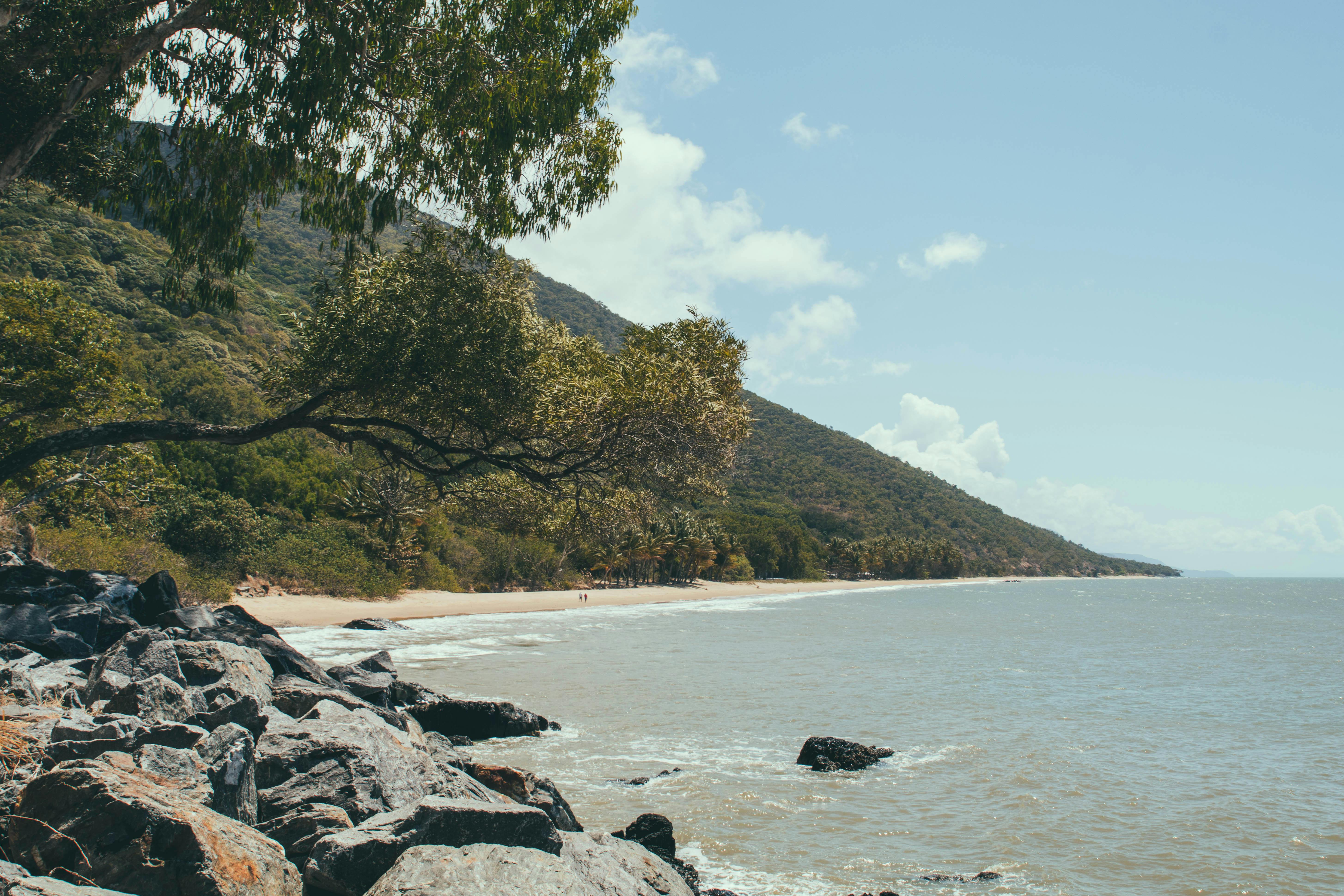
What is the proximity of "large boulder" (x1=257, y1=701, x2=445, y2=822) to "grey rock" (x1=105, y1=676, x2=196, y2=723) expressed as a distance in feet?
2.52

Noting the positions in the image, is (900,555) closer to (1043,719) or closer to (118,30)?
(1043,719)

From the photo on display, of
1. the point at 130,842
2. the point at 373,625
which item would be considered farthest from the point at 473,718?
the point at 373,625

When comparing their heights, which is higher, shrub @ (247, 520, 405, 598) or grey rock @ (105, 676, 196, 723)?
grey rock @ (105, 676, 196, 723)

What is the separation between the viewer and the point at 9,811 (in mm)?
4473

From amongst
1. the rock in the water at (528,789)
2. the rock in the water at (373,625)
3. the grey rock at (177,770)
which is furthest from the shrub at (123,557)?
the grey rock at (177,770)

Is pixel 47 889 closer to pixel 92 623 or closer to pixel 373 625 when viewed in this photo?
pixel 92 623

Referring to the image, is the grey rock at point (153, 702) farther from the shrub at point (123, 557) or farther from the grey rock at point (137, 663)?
the shrub at point (123, 557)

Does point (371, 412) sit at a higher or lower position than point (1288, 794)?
higher

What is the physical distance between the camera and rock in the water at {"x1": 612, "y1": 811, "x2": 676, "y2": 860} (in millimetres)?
8352

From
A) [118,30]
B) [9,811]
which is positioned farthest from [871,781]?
[118,30]

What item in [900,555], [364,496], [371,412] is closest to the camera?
[371,412]

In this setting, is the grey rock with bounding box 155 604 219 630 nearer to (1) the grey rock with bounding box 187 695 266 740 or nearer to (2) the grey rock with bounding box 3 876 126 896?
(1) the grey rock with bounding box 187 695 266 740

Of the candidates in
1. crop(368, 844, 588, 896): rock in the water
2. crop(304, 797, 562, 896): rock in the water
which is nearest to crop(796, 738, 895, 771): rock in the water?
crop(304, 797, 562, 896): rock in the water

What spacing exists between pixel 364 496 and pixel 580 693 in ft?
109
